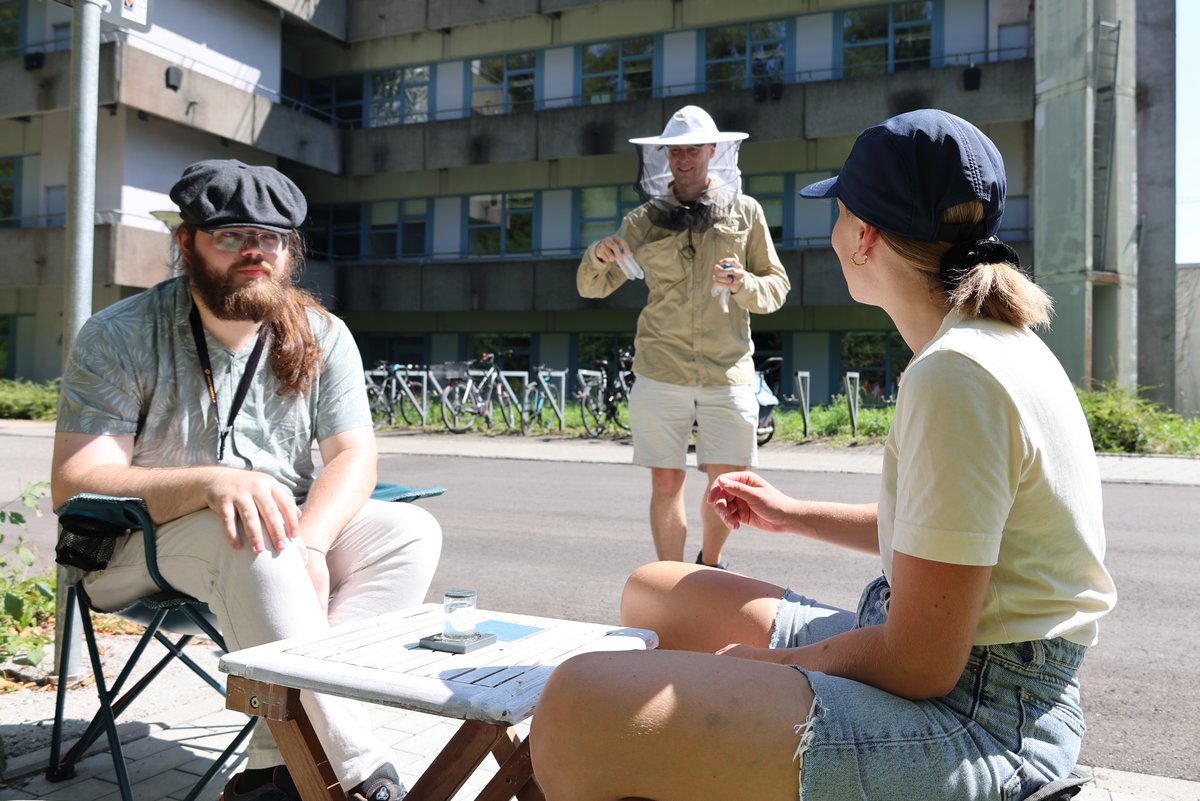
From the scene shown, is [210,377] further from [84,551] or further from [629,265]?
[629,265]

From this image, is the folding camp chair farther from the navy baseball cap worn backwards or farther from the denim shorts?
the navy baseball cap worn backwards

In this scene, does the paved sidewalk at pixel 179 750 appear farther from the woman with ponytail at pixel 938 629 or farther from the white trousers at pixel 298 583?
the woman with ponytail at pixel 938 629

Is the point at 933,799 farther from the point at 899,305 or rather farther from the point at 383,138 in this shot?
the point at 383,138

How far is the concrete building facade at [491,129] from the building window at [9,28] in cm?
5

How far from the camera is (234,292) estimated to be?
3236 mm

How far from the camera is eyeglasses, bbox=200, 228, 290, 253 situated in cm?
324

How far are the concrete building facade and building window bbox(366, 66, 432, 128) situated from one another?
60mm

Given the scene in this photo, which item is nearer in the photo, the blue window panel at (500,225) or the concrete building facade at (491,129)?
the concrete building facade at (491,129)

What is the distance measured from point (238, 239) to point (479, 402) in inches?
686

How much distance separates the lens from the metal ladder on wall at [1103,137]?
1942 centimetres

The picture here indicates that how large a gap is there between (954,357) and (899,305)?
0.36 metres

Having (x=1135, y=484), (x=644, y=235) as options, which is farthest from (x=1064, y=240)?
(x=644, y=235)

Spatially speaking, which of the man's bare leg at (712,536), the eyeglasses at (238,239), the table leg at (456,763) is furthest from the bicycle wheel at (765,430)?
the table leg at (456,763)

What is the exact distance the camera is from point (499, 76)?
31797 millimetres
